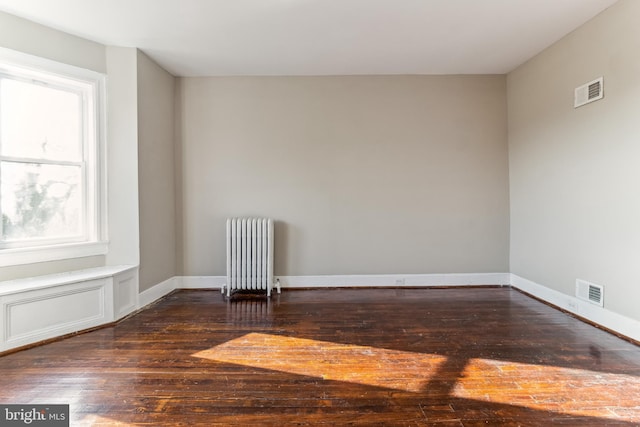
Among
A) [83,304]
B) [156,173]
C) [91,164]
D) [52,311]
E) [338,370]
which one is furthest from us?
[156,173]

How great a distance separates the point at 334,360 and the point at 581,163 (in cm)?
298

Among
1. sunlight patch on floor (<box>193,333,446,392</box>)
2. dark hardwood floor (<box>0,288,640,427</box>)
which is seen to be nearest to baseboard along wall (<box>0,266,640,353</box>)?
dark hardwood floor (<box>0,288,640,427</box>)

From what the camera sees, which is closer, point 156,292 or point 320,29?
point 320,29

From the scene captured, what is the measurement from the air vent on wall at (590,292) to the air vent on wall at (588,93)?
5.63ft

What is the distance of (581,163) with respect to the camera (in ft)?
10.5

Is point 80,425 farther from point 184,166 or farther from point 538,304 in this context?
point 538,304

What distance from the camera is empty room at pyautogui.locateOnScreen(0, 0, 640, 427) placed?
6.90ft

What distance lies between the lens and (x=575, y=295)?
331 cm

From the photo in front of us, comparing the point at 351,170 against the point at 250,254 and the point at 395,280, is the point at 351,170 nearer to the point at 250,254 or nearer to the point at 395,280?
the point at 395,280

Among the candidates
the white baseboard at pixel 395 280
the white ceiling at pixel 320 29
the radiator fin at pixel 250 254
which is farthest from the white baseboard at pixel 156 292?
the white ceiling at pixel 320 29

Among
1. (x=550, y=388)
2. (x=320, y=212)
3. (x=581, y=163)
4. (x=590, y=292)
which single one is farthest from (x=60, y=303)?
(x=581, y=163)

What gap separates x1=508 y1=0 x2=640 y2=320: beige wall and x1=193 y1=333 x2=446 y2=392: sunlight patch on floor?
6.27 ft

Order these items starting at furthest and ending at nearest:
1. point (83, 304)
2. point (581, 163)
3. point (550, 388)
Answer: point (581, 163) < point (83, 304) < point (550, 388)

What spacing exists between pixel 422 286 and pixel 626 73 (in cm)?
295
